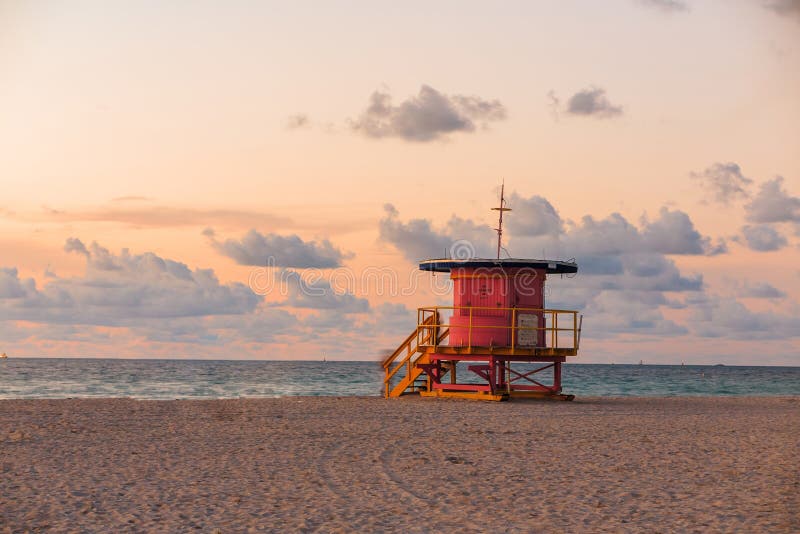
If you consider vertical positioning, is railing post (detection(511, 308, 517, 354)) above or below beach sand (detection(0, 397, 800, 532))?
above

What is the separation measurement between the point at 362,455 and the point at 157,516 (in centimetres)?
539

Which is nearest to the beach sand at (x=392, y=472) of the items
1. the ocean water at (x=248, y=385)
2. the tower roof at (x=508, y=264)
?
the tower roof at (x=508, y=264)

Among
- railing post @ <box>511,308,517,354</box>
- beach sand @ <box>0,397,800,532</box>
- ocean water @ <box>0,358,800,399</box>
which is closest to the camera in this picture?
beach sand @ <box>0,397,800,532</box>

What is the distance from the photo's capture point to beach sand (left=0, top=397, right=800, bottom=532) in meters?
10.5

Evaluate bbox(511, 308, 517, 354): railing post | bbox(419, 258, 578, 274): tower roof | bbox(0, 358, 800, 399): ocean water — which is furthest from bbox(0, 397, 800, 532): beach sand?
bbox(0, 358, 800, 399): ocean water

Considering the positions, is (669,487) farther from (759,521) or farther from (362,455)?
(362,455)

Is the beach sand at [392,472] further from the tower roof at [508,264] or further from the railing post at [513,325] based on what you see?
the tower roof at [508,264]

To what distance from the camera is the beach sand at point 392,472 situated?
10477 millimetres

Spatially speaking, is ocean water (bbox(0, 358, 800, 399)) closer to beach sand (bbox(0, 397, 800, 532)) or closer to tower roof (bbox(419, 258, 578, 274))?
tower roof (bbox(419, 258, 578, 274))

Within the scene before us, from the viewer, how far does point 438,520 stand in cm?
1047

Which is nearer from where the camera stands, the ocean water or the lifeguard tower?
the lifeguard tower

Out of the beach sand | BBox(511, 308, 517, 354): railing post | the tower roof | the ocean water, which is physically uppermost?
the tower roof

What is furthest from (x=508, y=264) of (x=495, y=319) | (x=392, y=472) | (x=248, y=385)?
(x=248, y=385)

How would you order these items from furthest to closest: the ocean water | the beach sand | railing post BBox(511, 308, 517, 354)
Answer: the ocean water, railing post BBox(511, 308, 517, 354), the beach sand
